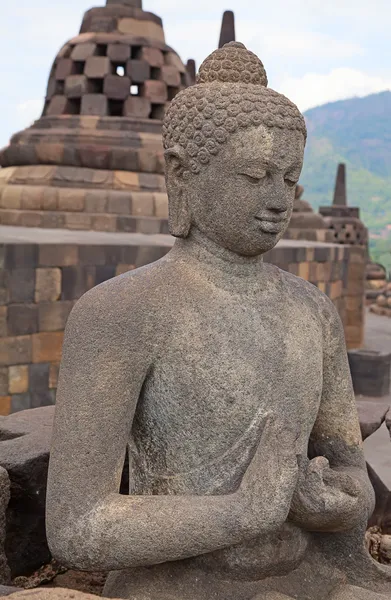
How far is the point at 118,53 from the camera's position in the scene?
40.1 ft

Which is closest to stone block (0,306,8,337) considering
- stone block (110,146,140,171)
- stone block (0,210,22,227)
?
stone block (0,210,22,227)

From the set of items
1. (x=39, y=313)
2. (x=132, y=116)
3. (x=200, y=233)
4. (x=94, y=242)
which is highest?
(x=132, y=116)

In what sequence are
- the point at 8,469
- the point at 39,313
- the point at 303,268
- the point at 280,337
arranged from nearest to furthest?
the point at 280,337
the point at 8,469
the point at 39,313
the point at 303,268

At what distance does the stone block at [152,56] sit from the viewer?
12.3 metres

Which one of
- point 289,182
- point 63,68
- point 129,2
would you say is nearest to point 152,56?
point 129,2

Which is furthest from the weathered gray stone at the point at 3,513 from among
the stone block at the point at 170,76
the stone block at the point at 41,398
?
the stone block at the point at 170,76

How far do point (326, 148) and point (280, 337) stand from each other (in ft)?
449

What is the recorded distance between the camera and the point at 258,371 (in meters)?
2.14

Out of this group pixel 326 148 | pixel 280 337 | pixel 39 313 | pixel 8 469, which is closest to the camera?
pixel 280 337

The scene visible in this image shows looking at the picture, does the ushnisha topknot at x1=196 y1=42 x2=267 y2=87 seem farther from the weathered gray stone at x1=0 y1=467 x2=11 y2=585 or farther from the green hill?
the green hill

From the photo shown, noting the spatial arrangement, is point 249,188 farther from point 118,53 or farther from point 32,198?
point 118,53

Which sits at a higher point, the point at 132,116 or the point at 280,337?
the point at 132,116

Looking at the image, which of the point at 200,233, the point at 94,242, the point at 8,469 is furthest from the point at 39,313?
the point at 200,233

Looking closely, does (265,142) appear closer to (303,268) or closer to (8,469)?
(8,469)
